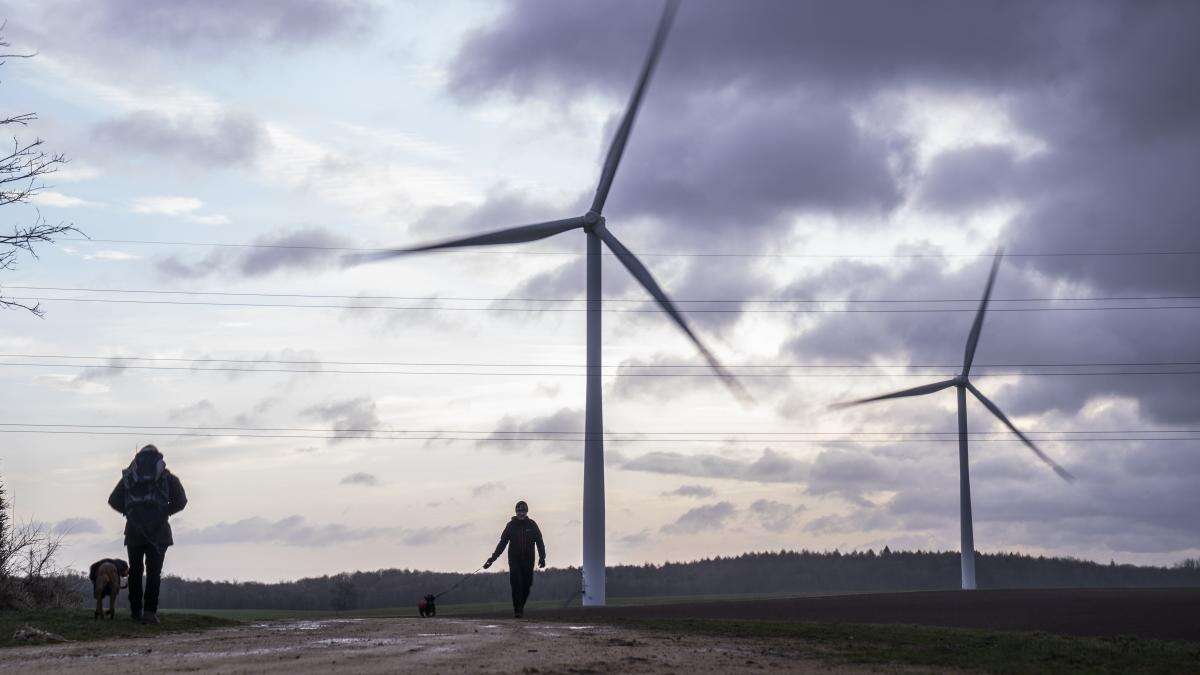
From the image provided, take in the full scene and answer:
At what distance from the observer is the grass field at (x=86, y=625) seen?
22.2 m

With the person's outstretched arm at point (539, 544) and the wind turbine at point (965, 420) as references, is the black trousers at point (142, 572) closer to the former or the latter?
the person's outstretched arm at point (539, 544)

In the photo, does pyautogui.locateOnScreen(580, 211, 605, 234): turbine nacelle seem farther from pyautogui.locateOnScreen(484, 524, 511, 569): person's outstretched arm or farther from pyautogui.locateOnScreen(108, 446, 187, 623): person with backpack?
pyautogui.locateOnScreen(108, 446, 187, 623): person with backpack

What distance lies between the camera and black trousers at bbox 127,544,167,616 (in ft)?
83.8

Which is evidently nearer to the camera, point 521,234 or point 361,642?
point 361,642

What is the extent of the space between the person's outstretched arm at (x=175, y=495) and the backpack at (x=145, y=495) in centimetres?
17

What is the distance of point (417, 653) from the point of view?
1825cm

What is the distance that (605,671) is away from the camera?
52.4 feet

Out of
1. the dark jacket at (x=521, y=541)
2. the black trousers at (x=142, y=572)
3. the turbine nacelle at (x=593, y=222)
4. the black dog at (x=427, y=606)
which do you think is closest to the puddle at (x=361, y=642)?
the black trousers at (x=142, y=572)

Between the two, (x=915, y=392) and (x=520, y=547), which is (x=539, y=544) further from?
(x=915, y=392)

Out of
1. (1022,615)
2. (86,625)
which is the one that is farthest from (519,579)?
(1022,615)

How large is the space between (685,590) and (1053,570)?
5313 cm

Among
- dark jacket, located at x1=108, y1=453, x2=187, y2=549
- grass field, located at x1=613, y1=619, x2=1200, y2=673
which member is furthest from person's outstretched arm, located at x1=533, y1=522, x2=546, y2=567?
dark jacket, located at x1=108, y1=453, x2=187, y2=549

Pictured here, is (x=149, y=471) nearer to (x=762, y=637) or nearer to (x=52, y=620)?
(x=52, y=620)

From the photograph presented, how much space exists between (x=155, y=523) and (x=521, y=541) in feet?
34.2
